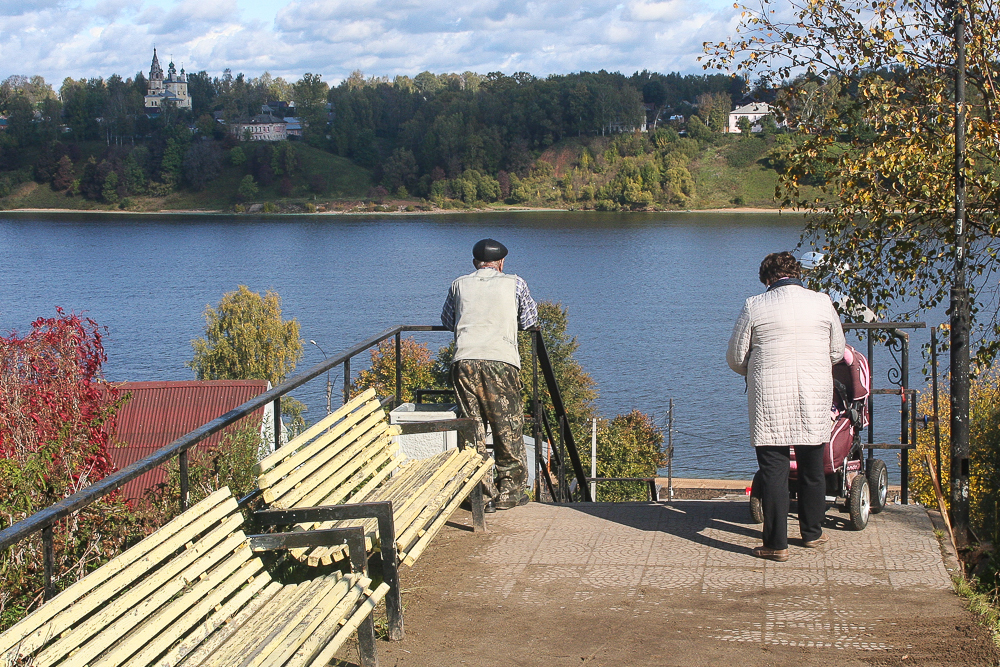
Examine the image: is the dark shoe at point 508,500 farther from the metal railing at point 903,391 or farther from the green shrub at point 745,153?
the green shrub at point 745,153

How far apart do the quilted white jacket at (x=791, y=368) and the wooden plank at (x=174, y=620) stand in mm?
2586

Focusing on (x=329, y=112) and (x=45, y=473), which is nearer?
(x=45, y=473)

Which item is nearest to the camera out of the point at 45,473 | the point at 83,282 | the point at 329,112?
the point at 45,473

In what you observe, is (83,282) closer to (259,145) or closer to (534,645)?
(259,145)

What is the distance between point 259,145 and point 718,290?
357 feet

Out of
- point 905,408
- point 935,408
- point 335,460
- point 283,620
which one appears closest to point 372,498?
point 335,460

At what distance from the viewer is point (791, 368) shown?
192 inches

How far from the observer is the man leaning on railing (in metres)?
5.82

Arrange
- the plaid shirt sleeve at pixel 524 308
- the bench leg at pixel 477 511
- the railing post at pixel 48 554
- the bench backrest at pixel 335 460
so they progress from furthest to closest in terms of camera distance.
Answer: the plaid shirt sleeve at pixel 524 308
the bench leg at pixel 477 511
the bench backrest at pixel 335 460
the railing post at pixel 48 554

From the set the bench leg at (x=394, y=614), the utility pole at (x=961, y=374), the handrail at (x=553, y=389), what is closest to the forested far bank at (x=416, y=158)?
the handrail at (x=553, y=389)

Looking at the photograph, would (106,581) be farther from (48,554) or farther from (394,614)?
(394,614)

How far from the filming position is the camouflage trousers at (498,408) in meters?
5.84

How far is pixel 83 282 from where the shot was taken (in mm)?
93438

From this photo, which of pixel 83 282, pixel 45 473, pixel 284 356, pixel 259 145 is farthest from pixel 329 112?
pixel 45 473
